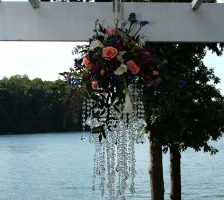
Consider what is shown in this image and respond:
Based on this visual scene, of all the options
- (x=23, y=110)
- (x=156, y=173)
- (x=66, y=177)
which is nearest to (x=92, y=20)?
(x=156, y=173)

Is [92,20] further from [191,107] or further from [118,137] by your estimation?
[191,107]

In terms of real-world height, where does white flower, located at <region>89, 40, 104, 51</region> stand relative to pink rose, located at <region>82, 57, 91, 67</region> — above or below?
above

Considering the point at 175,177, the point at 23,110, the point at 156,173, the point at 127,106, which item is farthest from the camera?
the point at 23,110

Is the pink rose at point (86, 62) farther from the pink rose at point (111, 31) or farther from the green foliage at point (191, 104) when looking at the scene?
the green foliage at point (191, 104)

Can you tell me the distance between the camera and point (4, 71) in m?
49.2

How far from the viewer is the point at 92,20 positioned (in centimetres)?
225

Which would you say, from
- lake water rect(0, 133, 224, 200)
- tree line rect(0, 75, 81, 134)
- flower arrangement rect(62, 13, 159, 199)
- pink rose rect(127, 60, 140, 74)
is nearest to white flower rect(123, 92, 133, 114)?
flower arrangement rect(62, 13, 159, 199)

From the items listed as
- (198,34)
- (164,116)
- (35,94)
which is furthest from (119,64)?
(35,94)

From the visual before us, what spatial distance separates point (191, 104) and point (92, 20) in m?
2.84

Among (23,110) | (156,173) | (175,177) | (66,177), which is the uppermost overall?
(23,110)

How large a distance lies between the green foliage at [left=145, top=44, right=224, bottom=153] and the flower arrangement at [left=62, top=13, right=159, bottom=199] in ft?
7.57

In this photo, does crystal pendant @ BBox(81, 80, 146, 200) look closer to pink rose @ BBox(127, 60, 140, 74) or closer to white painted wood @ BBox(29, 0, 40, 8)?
pink rose @ BBox(127, 60, 140, 74)

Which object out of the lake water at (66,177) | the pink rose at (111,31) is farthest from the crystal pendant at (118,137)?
the lake water at (66,177)

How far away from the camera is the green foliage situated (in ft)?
14.9
